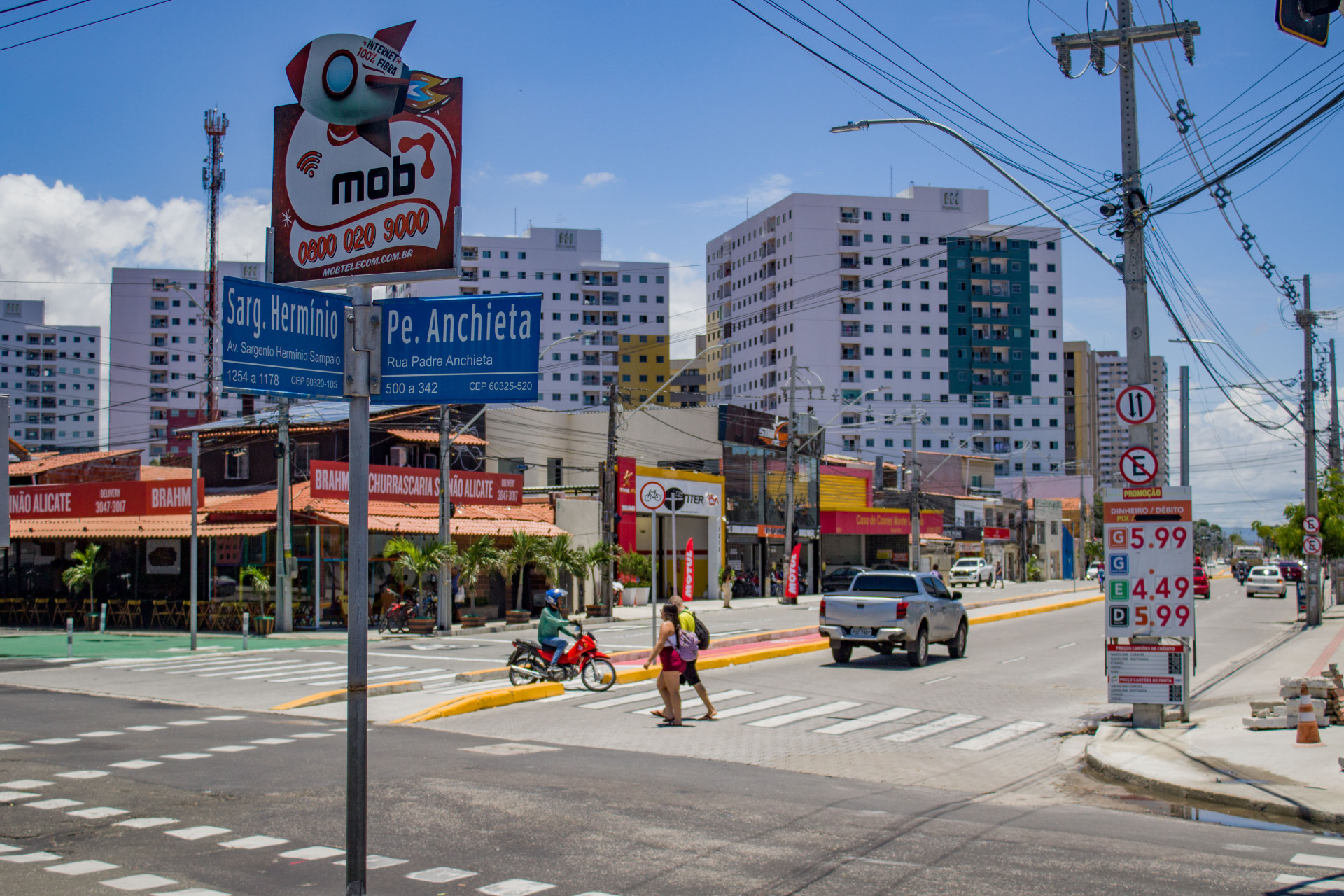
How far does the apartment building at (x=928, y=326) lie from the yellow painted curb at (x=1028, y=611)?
68.5 meters

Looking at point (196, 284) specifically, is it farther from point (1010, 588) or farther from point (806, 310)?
point (1010, 588)

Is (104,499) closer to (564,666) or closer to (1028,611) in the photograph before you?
(564,666)

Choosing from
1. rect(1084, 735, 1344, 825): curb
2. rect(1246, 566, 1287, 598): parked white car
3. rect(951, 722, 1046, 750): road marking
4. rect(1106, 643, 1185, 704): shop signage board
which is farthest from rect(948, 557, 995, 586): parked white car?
rect(1084, 735, 1344, 825): curb

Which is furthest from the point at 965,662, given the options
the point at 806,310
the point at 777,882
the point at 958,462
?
the point at 806,310

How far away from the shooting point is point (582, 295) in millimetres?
137625

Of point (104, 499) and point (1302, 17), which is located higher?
point (1302, 17)

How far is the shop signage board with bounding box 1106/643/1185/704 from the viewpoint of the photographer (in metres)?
14.1

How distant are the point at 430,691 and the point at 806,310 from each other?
103861mm

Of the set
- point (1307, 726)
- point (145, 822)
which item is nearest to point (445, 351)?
point (145, 822)

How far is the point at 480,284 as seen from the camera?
132 metres

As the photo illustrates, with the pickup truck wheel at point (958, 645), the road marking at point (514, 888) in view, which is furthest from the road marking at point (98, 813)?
the pickup truck wheel at point (958, 645)

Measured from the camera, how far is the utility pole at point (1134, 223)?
14852 millimetres

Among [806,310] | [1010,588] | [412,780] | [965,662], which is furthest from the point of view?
[806,310]

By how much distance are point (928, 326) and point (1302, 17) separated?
4738 inches
